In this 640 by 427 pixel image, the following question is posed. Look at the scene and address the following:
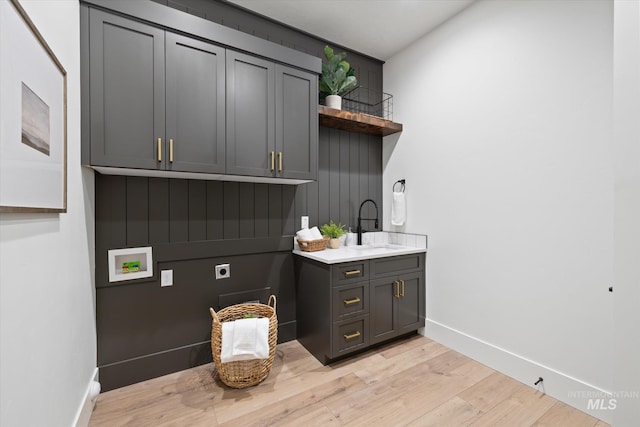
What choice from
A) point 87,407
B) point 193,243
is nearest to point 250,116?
point 193,243

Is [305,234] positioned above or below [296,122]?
below

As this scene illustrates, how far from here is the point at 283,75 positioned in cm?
211

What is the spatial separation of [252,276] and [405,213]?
163cm

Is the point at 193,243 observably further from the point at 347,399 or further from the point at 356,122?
the point at 356,122

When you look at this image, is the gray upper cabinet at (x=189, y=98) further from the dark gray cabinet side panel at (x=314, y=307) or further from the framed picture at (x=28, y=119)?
the dark gray cabinet side panel at (x=314, y=307)

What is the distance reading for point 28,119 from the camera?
875 mm

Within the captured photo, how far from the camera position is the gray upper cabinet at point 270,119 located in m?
1.93

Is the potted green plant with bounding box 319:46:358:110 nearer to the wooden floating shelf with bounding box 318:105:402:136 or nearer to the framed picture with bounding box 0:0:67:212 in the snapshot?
the wooden floating shelf with bounding box 318:105:402:136

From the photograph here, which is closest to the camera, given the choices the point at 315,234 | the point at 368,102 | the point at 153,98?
the point at 153,98

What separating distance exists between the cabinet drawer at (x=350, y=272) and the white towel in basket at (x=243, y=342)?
0.65 meters

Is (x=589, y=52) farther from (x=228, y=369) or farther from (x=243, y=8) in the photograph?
(x=228, y=369)

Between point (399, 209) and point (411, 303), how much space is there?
918 millimetres

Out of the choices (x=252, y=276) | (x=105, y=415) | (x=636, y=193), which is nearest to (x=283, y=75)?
(x=252, y=276)

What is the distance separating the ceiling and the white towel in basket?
2.50 metres
